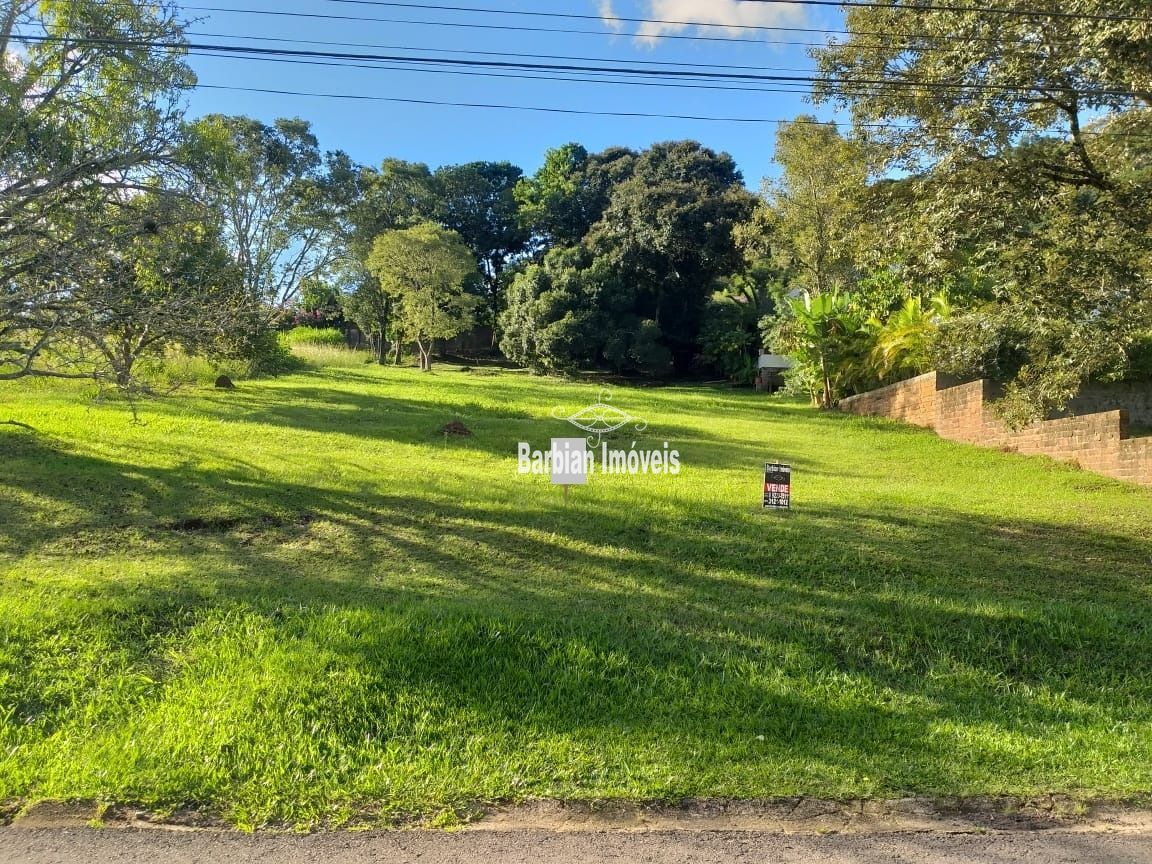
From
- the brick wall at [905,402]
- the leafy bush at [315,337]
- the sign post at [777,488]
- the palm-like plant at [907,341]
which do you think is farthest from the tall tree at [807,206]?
the leafy bush at [315,337]

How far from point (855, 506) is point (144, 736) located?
6.27 m

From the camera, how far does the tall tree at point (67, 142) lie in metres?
6.23

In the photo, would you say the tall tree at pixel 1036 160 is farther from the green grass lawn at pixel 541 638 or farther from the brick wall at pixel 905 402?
the brick wall at pixel 905 402

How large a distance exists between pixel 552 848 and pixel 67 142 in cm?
828

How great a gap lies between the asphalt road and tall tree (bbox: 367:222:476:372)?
2524cm

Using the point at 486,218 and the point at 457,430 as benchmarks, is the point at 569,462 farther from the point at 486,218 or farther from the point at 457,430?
the point at 486,218

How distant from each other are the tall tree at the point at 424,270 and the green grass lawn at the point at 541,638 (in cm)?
1926

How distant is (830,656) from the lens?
4336mm

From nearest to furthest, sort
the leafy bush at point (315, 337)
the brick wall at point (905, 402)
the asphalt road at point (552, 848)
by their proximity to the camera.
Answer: the asphalt road at point (552, 848) < the brick wall at point (905, 402) < the leafy bush at point (315, 337)

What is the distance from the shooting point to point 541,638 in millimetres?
4285

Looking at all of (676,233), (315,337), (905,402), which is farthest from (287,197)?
(905,402)

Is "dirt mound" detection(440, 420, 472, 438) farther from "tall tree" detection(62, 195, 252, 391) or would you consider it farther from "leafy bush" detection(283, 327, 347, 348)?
"leafy bush" detection(283, 327, 347, 348)

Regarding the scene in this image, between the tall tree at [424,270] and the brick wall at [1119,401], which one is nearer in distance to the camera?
the brick wall at [1119,401]

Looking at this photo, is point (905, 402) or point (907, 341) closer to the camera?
point (905, 402)
